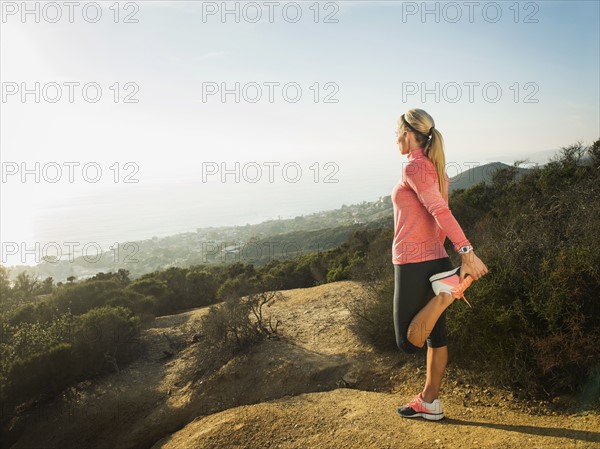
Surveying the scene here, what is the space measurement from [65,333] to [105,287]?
17.1 feet

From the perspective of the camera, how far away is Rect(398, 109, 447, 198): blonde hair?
108 inches

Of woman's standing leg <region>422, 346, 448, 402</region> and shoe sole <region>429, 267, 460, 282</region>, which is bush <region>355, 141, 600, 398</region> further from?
shoe sole <region>429, 267, 460, 282</region>

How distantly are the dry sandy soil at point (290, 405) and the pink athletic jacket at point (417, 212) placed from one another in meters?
1.47

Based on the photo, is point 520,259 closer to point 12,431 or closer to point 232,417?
point 232,417

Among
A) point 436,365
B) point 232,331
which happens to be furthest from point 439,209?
point 232,331

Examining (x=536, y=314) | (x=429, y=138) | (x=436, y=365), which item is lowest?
(x=436, y=365)

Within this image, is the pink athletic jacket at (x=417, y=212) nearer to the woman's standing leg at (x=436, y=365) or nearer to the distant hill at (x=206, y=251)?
the woman's standing leg at (x=436, y=365)

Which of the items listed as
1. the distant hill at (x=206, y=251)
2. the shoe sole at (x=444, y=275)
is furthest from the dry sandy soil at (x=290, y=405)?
the distant hill at (x=206, y=251)

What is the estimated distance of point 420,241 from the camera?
9.26 feet

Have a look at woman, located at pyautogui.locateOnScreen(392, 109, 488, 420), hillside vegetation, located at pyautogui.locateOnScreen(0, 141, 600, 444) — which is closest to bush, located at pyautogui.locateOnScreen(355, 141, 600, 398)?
hillside vegetation, located at pyautogui.locateOnScreen(0, 141, 600, 444)

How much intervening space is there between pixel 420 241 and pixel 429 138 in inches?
29.2

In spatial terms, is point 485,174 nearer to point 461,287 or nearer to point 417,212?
point 417,212

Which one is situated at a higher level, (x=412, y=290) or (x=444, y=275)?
(x=444, y=275)

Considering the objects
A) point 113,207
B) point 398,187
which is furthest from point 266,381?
point 113,207
